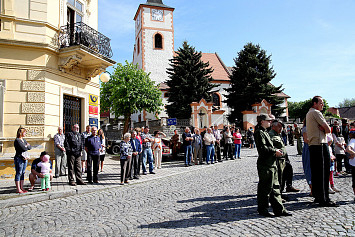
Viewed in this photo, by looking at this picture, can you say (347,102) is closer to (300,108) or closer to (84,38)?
(300,108)

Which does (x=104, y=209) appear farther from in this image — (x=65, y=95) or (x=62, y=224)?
(x=65, y=95)

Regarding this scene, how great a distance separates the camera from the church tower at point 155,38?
131 feet

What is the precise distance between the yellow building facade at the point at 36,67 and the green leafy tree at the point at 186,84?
1947 cm

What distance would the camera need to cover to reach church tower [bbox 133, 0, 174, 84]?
40062 millimetres

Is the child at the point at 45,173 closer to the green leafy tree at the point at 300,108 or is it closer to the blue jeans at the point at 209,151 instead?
the blue jeans at the point at 209,151

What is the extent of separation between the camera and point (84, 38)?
10977 millimetres

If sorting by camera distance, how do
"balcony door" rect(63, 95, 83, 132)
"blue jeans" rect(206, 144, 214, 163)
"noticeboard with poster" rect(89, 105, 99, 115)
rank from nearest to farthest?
"balcony door" rect(63, 95, 83, 132)
"noticeboard with poster" rect(89, 105, 99, 115)
"blue jeans" rect(206, 144, 214, 163)

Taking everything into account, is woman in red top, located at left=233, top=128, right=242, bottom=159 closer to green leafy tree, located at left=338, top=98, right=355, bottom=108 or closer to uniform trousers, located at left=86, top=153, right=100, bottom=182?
uniform trousers, located at left=86, top=153, right=100, bottom=182

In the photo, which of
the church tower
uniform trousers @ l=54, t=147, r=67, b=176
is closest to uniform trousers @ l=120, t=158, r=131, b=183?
uniform trousers @ l=54, t=147, r=67, b=176

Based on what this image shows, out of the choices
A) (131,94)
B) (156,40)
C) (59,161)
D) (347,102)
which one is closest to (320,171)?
(59,161)

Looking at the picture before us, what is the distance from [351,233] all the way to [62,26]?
11.2m

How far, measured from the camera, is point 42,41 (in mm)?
9805

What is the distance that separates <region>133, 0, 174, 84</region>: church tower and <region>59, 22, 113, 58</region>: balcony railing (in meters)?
28.2

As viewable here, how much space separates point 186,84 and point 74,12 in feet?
62.9
